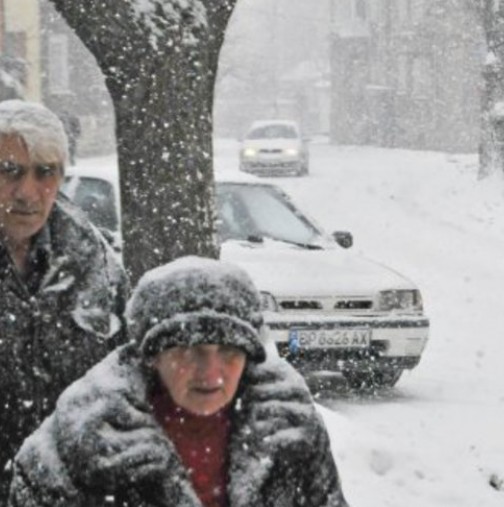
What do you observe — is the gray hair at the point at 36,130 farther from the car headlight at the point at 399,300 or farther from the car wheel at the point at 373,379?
the car wheel at the point at 373,379

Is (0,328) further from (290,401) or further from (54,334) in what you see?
(290,401)

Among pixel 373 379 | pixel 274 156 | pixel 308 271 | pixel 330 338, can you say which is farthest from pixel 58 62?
pixel 330 338

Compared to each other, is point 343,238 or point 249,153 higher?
point 343,238

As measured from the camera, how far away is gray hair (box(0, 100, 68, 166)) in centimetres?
344

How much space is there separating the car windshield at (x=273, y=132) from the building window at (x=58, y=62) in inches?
347

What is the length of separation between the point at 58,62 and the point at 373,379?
1421 inches

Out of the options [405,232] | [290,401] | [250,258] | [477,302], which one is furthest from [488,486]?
[405,232]

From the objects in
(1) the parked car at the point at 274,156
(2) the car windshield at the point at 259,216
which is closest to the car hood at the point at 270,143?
(1) the parked car at the point at 274,156

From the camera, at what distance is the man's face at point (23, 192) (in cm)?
337

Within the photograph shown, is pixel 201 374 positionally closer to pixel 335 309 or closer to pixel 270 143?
pixel 335 309

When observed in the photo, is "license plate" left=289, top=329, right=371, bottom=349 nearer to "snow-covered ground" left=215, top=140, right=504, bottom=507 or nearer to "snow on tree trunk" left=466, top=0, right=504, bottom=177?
"snow-covered ground" left=215, top=140, right=504, bottom=507

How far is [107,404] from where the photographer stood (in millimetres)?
2463

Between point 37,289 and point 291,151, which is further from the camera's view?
point 291,151

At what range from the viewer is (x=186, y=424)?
2.49 meters
